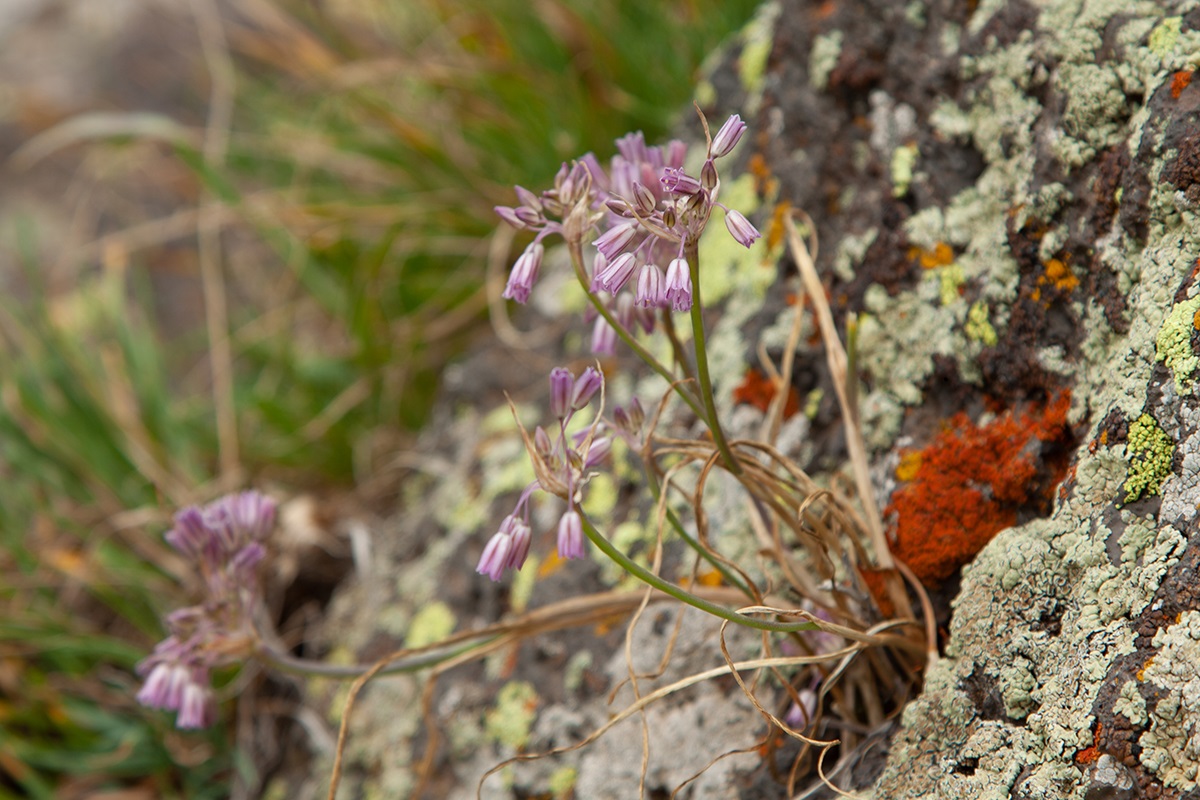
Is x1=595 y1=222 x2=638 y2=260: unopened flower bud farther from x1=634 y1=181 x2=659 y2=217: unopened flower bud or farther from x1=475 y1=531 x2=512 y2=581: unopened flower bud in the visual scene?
x1=475 y1=531 x2=512 y2=581: unopened flower bud

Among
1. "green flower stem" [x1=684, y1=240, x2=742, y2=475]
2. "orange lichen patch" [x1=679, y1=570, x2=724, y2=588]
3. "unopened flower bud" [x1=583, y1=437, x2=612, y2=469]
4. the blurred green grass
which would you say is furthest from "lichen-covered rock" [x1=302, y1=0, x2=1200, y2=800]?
the blurred green grass

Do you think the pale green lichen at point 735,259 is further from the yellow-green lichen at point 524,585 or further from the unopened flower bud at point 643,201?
the unopened flower bud at point 643,201

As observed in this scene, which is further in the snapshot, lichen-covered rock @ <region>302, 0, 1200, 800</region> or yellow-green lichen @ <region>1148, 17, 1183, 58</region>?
yellow-green lichen @ <region>1148, 17, 1183, 58</region>

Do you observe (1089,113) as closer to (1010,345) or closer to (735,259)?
(1010,345)

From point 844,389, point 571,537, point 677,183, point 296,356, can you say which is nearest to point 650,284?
point 677,183

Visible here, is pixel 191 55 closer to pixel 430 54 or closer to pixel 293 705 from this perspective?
pixel 430 54

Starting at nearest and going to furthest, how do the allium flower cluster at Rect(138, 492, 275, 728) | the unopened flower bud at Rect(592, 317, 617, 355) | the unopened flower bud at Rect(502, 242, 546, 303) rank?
the unopened flower bud at Rect(502, 242, 546, 303), the unopened flower bud at Rect(592, 317, 617, 355), the allium flower cluster at Rect(138, 492, 275, 728)

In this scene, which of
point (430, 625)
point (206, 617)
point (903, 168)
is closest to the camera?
point (206, 617)
